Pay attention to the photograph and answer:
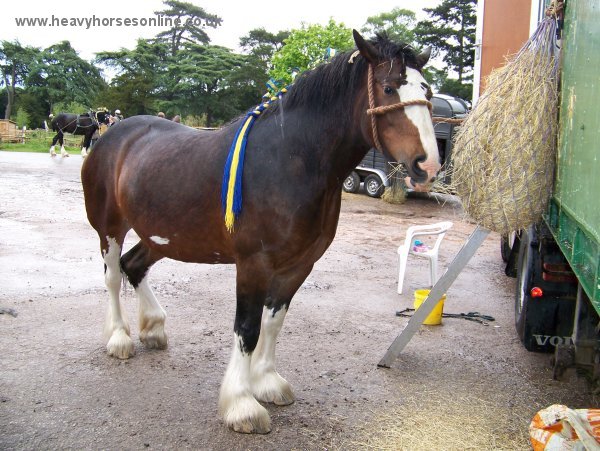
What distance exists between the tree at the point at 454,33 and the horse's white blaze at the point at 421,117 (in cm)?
3440

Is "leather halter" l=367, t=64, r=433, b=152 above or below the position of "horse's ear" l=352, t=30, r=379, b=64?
below

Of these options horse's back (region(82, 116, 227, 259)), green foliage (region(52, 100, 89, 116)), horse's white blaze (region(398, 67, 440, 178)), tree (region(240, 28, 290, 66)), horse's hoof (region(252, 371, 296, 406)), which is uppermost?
tree (region(240, 28, 290, 66))

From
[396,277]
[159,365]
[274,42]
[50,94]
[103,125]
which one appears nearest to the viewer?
[159,365]

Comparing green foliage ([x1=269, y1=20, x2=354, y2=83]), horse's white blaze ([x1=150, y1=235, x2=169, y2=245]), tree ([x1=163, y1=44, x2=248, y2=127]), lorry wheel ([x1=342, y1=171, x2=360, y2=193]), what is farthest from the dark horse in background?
horse's white blaze ([x1=150, y1=235, x2=169, y2=245])

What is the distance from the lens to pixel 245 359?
3158mm

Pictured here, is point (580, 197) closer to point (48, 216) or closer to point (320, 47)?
point (48, 216)

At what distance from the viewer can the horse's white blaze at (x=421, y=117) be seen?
99.0 inches

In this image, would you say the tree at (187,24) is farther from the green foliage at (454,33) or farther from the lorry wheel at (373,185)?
the lorry wheel at (373,185)

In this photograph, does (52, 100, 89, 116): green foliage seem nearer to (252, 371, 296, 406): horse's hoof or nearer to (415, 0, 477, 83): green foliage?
(415, 0, 477, 83): green foliage

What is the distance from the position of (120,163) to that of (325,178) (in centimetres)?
176

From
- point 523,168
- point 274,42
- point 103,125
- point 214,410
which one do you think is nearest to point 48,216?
point 214,410

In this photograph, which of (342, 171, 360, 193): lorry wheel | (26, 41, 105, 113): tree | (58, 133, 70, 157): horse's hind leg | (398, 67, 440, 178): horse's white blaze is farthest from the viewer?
(26, 41, 105, 113): tree

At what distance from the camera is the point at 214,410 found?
329 centimetres

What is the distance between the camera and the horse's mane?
2.73 m
